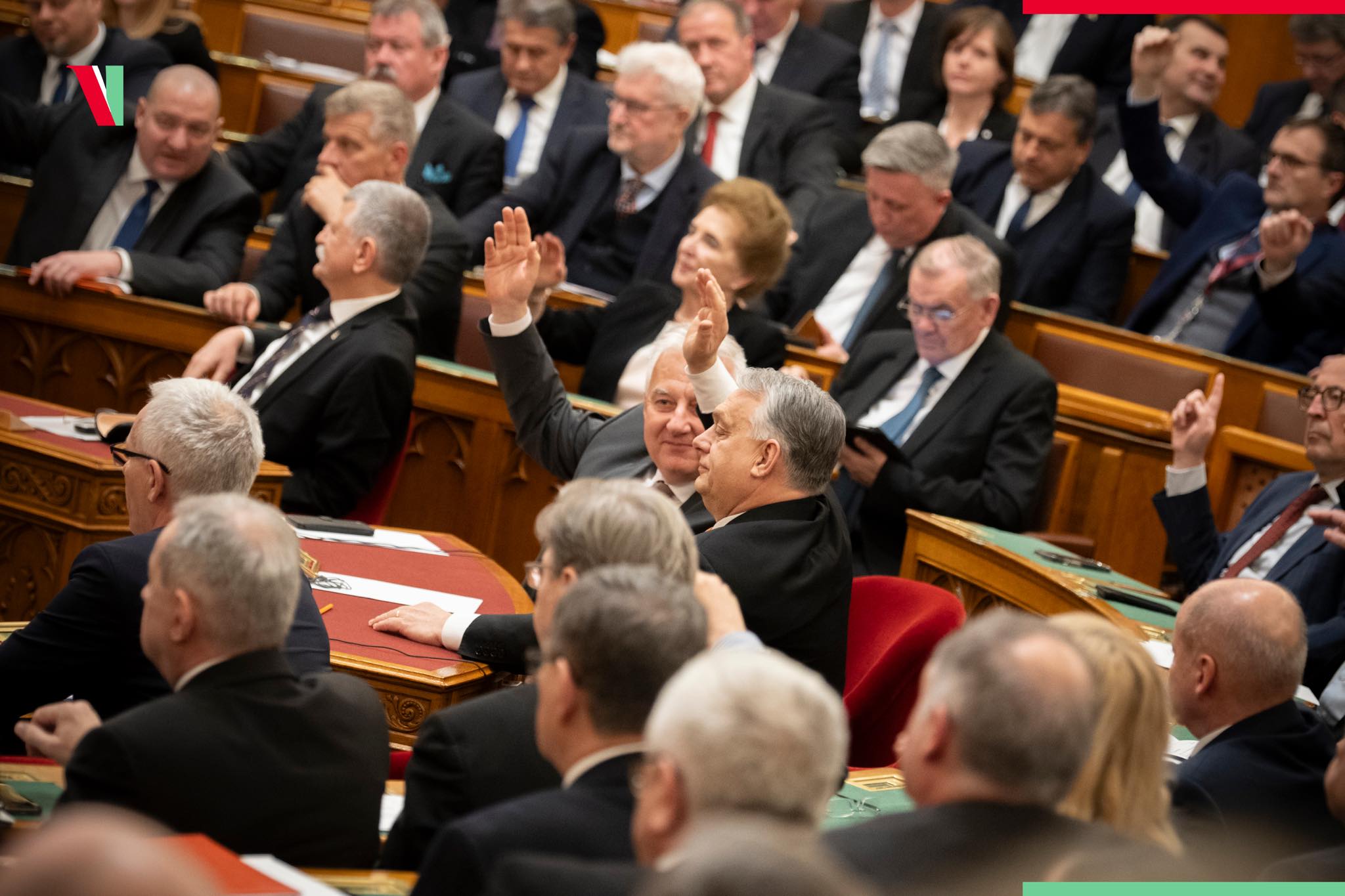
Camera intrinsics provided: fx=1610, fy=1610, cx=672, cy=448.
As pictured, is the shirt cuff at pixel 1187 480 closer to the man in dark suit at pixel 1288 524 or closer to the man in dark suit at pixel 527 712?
the man in dark suit at pixel 1288 524

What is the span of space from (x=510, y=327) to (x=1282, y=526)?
6.50ft

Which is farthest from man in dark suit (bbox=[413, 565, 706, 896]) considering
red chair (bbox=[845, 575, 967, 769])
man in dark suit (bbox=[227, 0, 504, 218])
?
man in dark suit (bbox=[227, 0, 504, 218])

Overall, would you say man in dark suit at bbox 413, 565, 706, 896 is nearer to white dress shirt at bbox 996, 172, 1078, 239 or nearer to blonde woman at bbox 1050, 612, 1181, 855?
blonde woman at bbox 1050, 612, 1181, 855

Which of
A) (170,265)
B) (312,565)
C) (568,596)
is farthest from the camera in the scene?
(170,265)

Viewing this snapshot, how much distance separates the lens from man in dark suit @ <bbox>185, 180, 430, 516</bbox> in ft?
13.9

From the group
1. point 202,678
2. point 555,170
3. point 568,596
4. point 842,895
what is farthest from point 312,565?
point 555,170

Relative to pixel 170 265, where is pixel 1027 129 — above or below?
above

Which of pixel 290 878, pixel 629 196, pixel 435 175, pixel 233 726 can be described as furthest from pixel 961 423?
pixel 290 878

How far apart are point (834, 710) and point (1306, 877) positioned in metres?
0.96

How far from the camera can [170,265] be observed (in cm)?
509

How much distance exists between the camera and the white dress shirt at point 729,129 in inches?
246

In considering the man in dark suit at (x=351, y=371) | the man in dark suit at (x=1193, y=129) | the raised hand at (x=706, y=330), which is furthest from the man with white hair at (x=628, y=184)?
the man in dark suit at (x=1193, y=129)

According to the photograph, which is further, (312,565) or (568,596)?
(312,565)

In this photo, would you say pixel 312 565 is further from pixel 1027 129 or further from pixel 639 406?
pixel 1027 129
